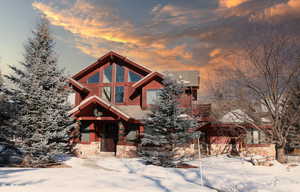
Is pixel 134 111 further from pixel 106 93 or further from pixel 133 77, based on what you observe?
pixel 106 93

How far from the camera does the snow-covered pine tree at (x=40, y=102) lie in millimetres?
13781

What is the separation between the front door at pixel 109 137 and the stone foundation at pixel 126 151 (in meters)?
1.59

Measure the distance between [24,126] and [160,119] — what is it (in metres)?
7.89

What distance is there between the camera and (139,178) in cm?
1132

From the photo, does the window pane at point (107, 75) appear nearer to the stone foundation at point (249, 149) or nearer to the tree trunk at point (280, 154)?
the stone foundation at point (249, 149)

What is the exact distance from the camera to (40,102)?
14.1 m

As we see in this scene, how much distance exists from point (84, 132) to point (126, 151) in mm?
4232

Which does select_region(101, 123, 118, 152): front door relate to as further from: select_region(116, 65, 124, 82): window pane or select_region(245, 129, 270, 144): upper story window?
select_region(245, 129, 270, 144): upper story window

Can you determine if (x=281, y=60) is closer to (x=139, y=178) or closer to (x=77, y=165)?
(x=139, y=178)

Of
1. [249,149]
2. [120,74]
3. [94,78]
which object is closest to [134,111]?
[120,74]

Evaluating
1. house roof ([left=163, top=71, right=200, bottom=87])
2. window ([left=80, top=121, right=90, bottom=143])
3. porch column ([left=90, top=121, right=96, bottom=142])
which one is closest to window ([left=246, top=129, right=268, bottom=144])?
house roof ([left=163, top=71, right=200, bottom=87])

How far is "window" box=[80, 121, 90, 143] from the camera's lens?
20.9 m

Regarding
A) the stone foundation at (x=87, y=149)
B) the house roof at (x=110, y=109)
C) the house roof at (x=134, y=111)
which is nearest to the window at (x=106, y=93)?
the house roof at (x=134, y=111)

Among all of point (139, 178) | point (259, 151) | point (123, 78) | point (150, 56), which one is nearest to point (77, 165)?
point (139, 178)
